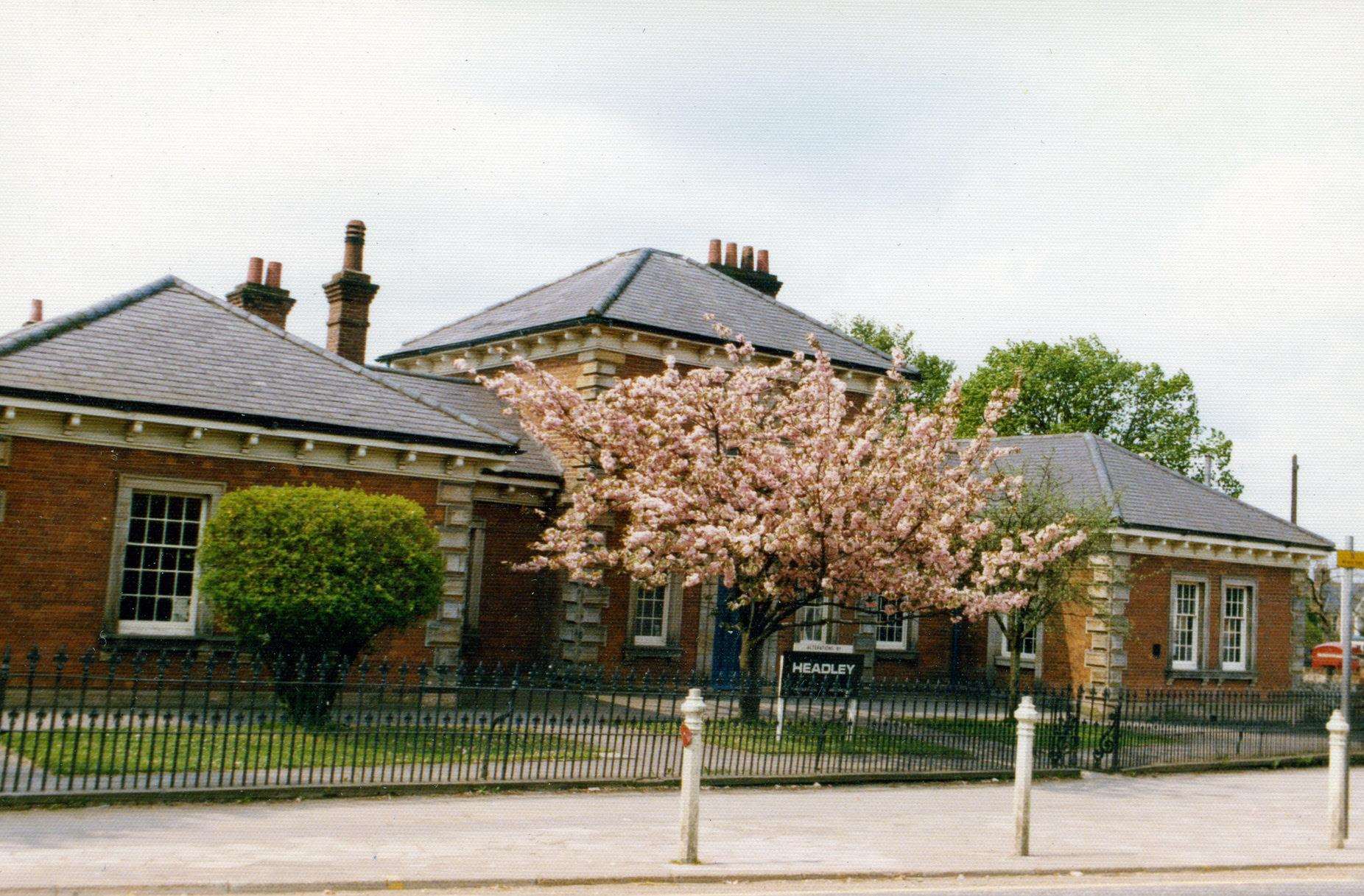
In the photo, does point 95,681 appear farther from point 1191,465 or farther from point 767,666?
point 1191,465

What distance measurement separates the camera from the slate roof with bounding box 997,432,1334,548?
90.1 ft

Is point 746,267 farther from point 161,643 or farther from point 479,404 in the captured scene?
point 161,643

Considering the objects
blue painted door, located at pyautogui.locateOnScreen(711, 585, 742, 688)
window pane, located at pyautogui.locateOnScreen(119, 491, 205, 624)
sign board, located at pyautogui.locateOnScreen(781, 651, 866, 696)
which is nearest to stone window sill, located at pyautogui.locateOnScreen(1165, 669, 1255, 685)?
blue painted door, located at pyautogui.locateOnScreen(711, 585, 742, 688)

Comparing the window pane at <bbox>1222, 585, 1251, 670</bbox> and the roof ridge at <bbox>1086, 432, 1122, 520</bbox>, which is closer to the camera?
the roof ridge at <bbox>1086, 432, 1122, 520</bbox>

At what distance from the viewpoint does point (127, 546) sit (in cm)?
1712

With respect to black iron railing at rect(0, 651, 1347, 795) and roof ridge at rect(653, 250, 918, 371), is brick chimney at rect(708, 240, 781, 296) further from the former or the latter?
black iron railing at rect(0, 651, 1347, 795)

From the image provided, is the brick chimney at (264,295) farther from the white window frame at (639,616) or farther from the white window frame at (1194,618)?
the white window frame at (1194,618)

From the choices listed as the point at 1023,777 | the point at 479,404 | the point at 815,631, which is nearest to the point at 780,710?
the point at 1023,777

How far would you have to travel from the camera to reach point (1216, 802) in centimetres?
1609

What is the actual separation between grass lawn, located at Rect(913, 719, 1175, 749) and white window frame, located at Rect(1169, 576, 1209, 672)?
895 cm

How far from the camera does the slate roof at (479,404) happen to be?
23.1 meters

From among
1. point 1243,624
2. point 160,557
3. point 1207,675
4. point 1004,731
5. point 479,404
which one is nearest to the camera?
point 160,557

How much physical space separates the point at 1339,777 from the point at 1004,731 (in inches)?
244

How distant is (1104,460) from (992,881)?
21.2 m
